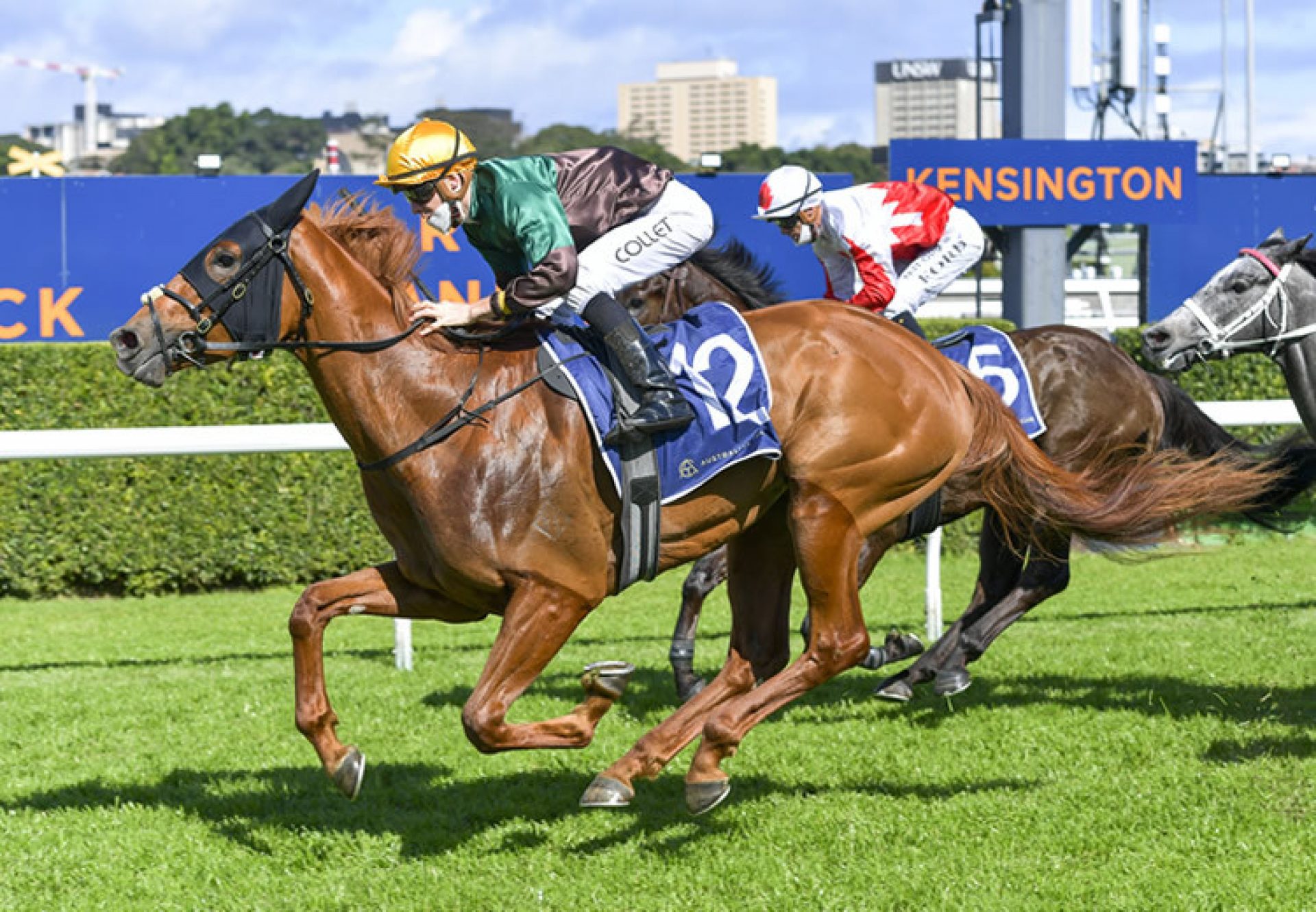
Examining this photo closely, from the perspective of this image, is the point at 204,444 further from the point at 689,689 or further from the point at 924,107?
the point at 924,107

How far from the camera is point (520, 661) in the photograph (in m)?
3.76

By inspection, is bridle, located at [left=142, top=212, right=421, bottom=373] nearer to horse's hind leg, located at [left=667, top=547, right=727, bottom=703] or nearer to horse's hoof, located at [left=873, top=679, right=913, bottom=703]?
horse's hind leg, located at [left=667, top=547, right=727, bottom=703]

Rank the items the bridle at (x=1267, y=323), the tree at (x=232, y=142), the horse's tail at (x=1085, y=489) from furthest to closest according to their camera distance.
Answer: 1. the tree at (x=232, y=142)
2. the bridle at (x=1267, y=323)
3. the horse's tail at (x=1085, y=489)

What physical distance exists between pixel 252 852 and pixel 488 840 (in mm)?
593

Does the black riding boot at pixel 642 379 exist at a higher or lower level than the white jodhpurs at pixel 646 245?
lower

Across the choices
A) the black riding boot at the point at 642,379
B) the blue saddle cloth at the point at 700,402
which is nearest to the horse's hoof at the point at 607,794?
the blue saddle cloth at the point at 700,402

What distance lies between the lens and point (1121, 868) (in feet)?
12.0

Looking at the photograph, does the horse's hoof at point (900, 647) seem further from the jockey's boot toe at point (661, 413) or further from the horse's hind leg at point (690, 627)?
the jockey's boot toe at point (661, 413)

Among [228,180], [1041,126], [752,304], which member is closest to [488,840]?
[752,304]

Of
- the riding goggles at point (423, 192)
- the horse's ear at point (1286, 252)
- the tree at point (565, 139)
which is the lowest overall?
the horse's ear at point (1286, 252)

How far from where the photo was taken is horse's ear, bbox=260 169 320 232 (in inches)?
149

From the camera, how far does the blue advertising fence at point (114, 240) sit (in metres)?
9.20

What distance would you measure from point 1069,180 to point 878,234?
465 centimetres

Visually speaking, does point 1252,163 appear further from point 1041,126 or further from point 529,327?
point 529,327
